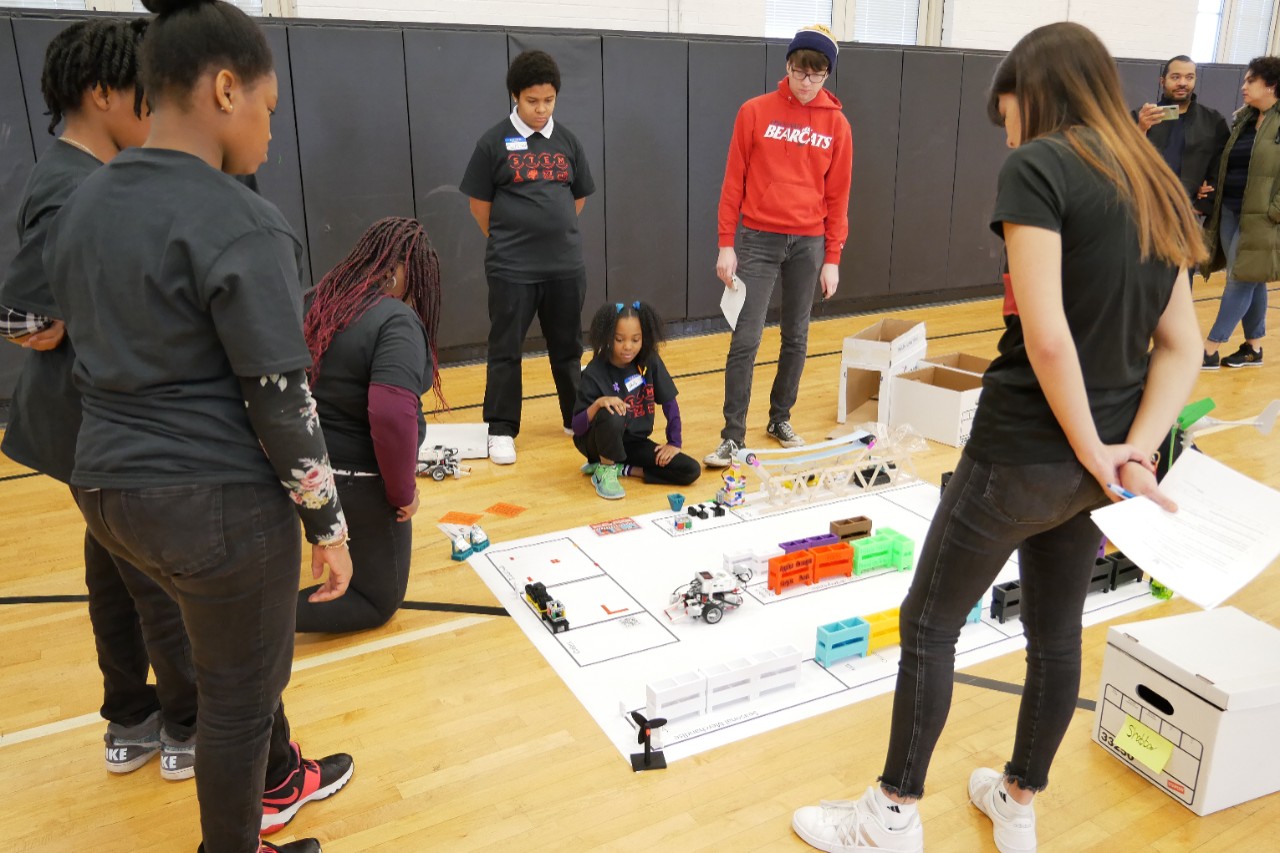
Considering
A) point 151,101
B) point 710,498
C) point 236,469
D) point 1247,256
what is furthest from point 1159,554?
point 1247,256

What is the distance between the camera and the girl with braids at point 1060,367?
136 cm

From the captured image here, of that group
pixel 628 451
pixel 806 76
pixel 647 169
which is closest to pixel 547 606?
Answer: pixel 628 451

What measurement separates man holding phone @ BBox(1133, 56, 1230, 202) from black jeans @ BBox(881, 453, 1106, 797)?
457cm

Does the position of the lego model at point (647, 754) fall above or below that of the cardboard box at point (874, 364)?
below

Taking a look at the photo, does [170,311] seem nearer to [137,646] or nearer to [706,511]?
[137,646]

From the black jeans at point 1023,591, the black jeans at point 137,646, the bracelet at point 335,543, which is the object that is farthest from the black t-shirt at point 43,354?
the black jeans at point 1023,591

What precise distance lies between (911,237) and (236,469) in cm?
625

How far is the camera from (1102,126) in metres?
1.39

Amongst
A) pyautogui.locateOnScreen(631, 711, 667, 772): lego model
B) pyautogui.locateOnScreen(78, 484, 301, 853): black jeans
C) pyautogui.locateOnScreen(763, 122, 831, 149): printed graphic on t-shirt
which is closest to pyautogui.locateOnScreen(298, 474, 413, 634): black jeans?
pyautogui.locateOnScreen(631, 711, 667, 772): lego model

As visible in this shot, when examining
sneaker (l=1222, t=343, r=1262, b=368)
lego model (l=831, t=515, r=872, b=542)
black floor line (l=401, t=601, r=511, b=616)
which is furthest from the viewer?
sneaker (l=1222, t=343, r=1262, b=368)

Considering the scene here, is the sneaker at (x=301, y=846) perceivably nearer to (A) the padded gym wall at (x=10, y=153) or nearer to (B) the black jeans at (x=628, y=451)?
(B) the black jeans at (x=628, y=451)

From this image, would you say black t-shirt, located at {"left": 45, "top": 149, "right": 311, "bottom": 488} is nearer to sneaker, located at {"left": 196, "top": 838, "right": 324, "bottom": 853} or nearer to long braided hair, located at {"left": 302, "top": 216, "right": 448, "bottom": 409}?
sneaker, located at {"left": 196, "top": 838, "right": 324, "bottom": 853}

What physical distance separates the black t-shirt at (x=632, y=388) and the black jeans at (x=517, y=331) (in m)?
0.45

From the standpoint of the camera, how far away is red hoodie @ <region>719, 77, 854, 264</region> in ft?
12.2
